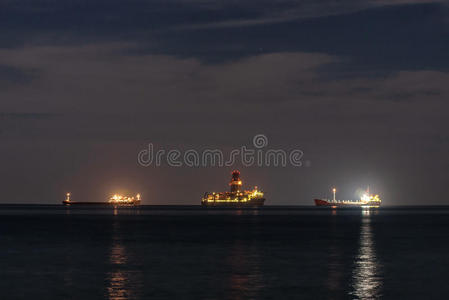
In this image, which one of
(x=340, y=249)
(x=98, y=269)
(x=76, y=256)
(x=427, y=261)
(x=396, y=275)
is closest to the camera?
(x=396, y=275)

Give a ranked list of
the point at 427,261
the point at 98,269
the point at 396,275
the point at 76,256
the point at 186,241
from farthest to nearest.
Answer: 1. the point at 186,241
2. the point at 76,256
3. the point at 427,261
4. the point at 98,269
5. the point at 396,275

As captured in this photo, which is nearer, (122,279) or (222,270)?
(122,279)

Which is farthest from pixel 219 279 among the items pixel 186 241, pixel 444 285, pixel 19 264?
pixel 186 241

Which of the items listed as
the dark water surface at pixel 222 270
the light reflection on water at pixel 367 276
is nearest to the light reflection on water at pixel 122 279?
the dark water surface at pixel 222 270

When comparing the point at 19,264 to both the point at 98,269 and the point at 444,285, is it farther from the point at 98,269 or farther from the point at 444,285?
the point at 444,285

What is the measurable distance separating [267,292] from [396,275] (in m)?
13.1

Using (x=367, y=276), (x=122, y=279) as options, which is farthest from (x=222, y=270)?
(x=367, y=276)

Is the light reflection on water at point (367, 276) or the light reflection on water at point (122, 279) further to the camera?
the light reflection on water at point (367, 276)

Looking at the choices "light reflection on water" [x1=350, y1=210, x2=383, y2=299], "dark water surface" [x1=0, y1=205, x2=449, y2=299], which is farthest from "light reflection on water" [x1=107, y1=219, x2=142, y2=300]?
"light reflection on water" [x1=350, y1=210, x2=383, y2=299]

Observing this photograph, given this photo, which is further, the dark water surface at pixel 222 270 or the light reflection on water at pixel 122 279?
the dark water surface at pixel 222 270

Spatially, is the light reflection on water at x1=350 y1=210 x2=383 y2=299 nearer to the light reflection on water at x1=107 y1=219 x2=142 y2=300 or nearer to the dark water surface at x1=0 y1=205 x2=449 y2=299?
the dark water surface at x1=0 y1=205 x2=449 y2=299

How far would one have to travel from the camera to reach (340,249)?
75.5 metres

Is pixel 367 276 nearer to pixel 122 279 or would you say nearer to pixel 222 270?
Answer: pixel 222 270

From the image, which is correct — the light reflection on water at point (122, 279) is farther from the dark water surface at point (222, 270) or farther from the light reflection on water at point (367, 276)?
the light reflection on water at point (367, 276)
